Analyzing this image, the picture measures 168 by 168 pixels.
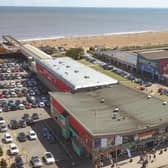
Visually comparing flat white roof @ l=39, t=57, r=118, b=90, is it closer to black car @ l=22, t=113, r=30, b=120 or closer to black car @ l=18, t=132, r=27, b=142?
black car @ l=22, t=113, r=30, b=120

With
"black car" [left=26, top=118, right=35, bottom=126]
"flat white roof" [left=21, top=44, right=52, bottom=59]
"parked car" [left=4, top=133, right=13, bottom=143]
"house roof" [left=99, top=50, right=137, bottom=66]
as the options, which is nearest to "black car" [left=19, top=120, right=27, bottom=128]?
"black car" [left=26, top=118, right=35, bottom=126]

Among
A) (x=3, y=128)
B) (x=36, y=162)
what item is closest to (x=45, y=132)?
(x=3, y=128)

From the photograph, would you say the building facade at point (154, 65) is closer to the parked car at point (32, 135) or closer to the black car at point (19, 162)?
the parked car at point (32, 135)

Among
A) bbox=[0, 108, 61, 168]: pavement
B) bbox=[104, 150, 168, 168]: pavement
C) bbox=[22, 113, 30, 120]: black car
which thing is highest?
bbox=[22, 113, 30, 120]: black car

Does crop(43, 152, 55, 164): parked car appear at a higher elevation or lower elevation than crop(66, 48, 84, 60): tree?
lower

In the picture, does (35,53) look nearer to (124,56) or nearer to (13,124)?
(124,56)

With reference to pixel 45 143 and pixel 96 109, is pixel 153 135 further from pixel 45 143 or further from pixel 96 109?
pixel 45 143

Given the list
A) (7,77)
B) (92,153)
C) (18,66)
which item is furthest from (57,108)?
(18,66)
